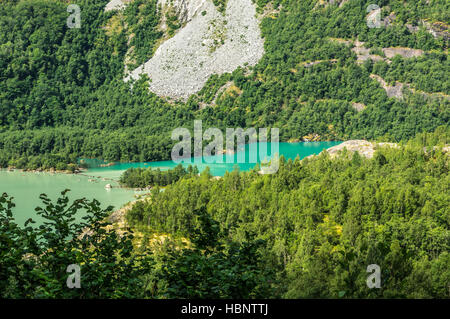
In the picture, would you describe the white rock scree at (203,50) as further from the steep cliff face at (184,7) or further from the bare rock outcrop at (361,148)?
the bare rock outcrop at (361,148)

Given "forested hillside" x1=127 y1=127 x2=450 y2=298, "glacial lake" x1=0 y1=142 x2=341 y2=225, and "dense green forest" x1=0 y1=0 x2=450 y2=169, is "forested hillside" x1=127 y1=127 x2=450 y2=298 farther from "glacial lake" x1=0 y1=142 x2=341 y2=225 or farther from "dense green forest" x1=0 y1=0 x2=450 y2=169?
"dense green forest" x1=0 y1=0 x2=450 y2=169

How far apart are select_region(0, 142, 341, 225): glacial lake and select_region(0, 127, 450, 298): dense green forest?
10159 millimetres

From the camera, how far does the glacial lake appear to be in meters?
51.7

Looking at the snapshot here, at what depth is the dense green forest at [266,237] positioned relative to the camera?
22.2 ft

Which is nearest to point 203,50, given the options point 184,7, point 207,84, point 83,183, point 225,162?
point 207,84

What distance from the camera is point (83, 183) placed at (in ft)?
210

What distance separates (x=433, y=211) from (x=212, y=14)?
10096 centimetres

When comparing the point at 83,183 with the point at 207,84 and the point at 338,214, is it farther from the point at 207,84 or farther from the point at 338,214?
the point at 207,84

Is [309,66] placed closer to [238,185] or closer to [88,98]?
[88,98]

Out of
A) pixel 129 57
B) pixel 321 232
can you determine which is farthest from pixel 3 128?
pixel 321 232

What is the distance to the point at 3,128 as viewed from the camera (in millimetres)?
106250

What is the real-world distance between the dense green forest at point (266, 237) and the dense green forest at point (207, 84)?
46956 mm
